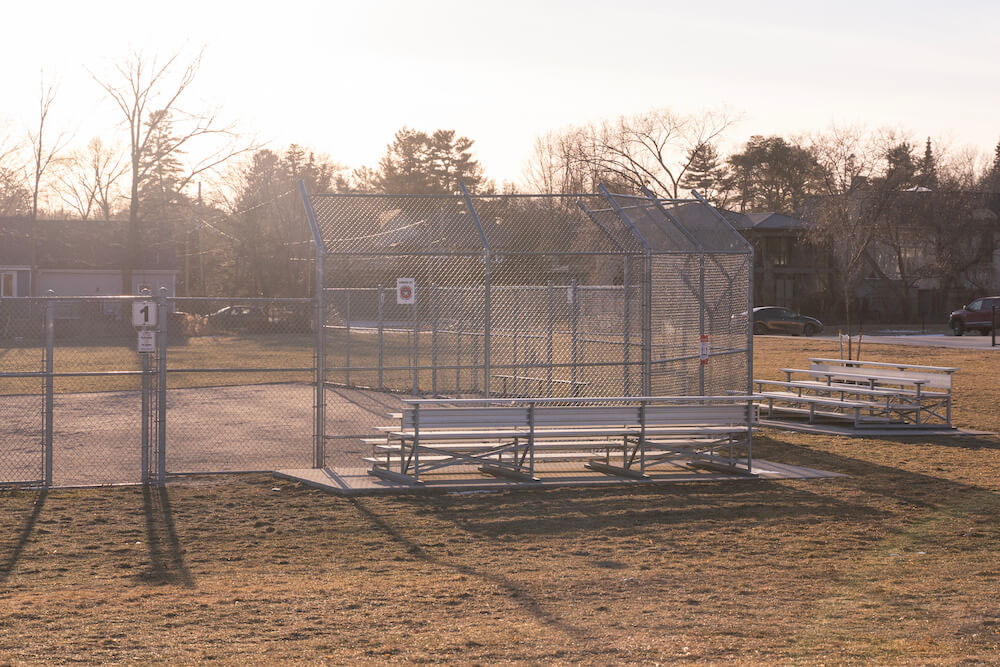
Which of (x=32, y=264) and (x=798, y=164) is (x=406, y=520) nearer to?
(x=32, y=264)

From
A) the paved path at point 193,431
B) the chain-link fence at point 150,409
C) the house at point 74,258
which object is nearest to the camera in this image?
the chain-link fence at point 150,409

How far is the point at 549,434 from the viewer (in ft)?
38.2

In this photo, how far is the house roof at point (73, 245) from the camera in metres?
51.3

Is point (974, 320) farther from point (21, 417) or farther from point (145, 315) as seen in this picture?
point (145, 315)

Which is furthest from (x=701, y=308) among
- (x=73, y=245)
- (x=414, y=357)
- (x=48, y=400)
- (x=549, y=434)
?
(x=73, y=245)

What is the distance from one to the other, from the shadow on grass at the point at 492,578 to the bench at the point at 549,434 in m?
1.27

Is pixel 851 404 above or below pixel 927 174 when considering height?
below

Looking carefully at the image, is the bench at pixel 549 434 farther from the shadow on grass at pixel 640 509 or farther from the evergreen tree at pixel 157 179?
the evergreen tree at pixel 157 179

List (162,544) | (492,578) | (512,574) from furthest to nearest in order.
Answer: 1. (162,544)
2. (512,574)
3. (492,578)

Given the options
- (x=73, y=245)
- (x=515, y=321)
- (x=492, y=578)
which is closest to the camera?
(x=492, y=578)

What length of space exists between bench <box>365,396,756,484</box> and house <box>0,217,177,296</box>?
136ft

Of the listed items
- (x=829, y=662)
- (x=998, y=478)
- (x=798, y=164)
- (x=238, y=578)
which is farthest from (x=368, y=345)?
(x=798, y=164)

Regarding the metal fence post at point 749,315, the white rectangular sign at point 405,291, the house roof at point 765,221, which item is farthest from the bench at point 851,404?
the house roof at point 765,221

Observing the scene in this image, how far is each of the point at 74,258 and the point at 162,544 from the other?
1887 inches
